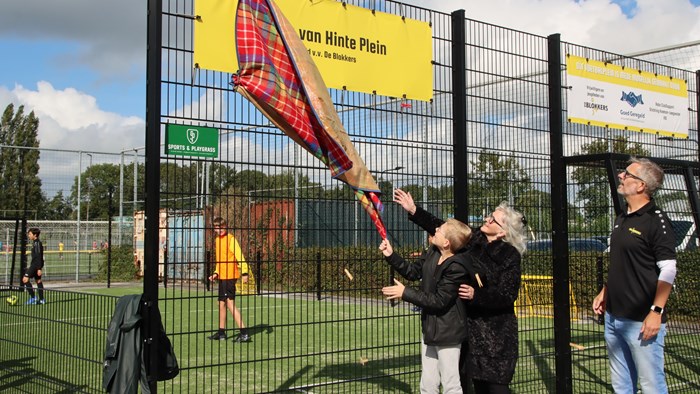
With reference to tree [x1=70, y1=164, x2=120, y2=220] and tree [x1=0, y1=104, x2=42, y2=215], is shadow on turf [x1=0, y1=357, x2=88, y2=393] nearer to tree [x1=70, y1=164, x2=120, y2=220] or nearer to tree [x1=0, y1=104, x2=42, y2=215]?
tree [x1=70, y1=164, x2=120, y2=220]

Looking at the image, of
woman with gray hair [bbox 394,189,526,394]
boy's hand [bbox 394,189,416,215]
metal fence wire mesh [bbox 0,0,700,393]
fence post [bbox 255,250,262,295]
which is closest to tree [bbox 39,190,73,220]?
metal fence wire mesh [bbox 0,0,700,393]

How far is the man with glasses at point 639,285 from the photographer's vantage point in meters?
5.00

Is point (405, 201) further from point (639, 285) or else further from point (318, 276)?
point (639, 285)

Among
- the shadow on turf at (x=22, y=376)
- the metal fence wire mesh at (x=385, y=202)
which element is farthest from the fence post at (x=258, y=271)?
the shadow on turf at (x=22, y=376)

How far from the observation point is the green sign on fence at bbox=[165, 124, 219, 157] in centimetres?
509

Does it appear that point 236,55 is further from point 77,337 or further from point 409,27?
point 77,337

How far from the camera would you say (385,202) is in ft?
21.2

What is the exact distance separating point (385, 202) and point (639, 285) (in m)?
2.30

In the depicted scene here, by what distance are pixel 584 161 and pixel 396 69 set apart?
2.21 m

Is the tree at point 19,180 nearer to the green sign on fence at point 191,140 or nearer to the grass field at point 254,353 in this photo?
the grass field at point 254,353

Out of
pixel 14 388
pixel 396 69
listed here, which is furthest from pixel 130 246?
pixel 396 69

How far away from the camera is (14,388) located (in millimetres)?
6938

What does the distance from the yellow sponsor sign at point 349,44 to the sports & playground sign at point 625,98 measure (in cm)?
229

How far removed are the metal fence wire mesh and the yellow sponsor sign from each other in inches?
4.8
